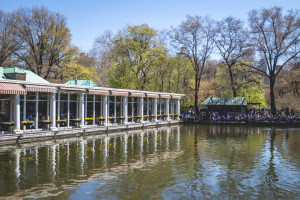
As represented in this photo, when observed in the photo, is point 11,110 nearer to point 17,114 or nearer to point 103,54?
point 17,114

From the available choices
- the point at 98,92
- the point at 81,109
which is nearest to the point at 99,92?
the point at 98,92

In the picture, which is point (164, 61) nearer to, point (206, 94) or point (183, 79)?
point (183, 79)

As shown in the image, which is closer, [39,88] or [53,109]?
[39,88]

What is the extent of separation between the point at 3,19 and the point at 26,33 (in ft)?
10.1

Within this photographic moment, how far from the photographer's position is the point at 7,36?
→ 34.6 m

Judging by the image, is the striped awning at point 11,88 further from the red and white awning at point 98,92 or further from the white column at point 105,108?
the white column at point 105,108

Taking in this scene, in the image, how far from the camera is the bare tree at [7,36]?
34125 mm

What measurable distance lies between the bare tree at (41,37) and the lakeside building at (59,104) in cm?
922

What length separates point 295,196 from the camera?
370 inches

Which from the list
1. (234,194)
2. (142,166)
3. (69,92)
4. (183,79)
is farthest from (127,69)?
(234,194)

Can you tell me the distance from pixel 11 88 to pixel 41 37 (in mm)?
Result: 20131

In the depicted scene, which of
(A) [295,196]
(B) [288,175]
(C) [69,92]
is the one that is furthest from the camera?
(C) [69,92]

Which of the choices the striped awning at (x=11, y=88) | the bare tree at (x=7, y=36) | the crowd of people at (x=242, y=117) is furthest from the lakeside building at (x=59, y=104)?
the bare tree at (x=7, y=36)

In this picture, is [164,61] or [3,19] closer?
[3,19]
